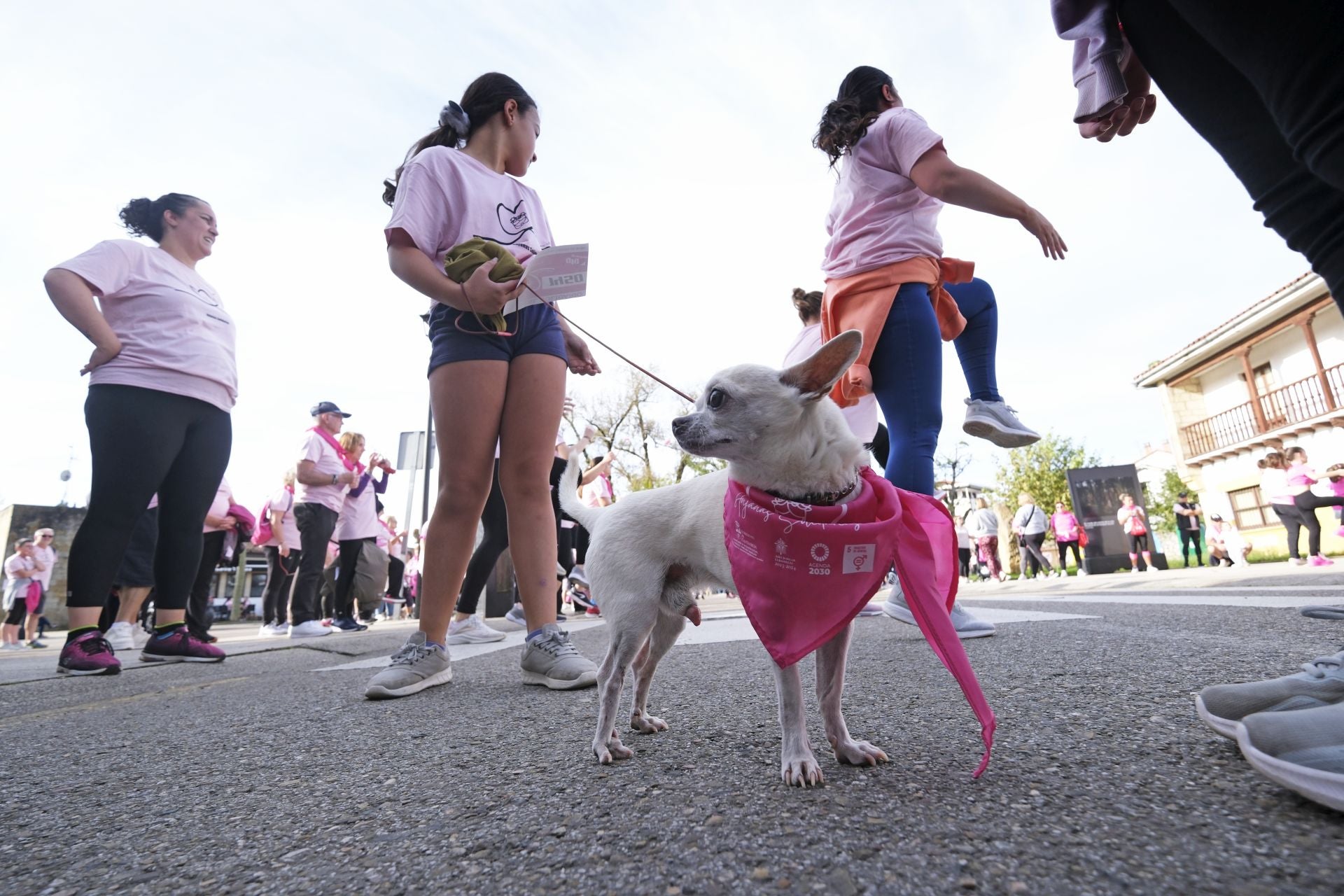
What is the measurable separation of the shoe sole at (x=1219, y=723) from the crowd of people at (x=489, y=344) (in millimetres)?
1397

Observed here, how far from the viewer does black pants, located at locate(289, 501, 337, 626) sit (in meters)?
6.80

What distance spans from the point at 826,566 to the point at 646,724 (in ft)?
2.70

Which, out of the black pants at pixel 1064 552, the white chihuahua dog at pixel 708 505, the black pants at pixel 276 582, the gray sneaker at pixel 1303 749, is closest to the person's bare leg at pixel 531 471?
the white chihuahua dog at pixel 708 505

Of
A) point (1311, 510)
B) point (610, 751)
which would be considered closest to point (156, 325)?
point (610, 751)

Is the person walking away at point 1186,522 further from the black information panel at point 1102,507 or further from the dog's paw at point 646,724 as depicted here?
the dog's paw at point 646,724

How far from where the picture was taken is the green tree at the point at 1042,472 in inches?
1505

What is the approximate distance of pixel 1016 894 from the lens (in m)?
0.81

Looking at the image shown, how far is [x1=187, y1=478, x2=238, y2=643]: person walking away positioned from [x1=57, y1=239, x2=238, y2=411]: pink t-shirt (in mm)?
2651

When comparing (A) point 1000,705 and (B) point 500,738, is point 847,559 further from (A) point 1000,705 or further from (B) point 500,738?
(B) point 500,738

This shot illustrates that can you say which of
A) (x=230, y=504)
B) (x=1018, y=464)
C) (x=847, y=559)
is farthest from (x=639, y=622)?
(x=1018, y=464)

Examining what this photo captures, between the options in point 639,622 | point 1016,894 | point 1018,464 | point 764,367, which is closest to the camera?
point 1016,894

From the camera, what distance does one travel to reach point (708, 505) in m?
2.00

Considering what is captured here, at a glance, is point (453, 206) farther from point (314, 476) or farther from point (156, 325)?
point (314, 476)

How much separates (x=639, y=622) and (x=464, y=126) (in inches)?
97.3
